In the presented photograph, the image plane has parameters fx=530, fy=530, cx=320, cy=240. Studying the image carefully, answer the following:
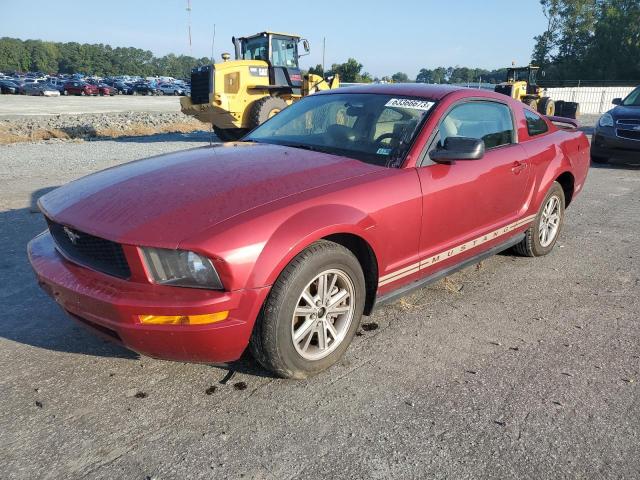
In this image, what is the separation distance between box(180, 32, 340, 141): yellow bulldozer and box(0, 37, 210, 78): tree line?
112 m

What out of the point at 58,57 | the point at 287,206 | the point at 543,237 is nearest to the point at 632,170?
the point at 543,237

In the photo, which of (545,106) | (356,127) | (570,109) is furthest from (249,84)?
(570,109)

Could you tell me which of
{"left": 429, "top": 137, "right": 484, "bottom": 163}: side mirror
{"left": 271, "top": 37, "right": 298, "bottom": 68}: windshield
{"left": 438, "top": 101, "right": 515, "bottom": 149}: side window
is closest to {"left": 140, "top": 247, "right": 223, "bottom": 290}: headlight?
{"left": 429, "top": 137, "right": 484, "bottom": 163}: side mirror

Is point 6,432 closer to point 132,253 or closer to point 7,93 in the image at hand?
point 132,253

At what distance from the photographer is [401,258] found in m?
3.27

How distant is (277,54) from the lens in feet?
A: 48.1

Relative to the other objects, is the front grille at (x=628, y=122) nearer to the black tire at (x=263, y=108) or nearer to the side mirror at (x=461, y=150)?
the black tire at (x=263, y=108)

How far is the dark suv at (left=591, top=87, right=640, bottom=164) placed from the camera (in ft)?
32.8

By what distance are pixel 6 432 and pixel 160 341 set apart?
2.67ft

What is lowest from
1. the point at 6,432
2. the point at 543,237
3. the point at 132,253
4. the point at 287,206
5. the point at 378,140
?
the point at 6,432

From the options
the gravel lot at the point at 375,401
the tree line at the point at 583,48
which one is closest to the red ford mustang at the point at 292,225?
the gravel lot at the point at 375,401

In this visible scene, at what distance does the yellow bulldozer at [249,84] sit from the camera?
13266mm

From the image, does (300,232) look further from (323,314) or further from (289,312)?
(323,314)

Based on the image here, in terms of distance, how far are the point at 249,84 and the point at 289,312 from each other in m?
12.0
